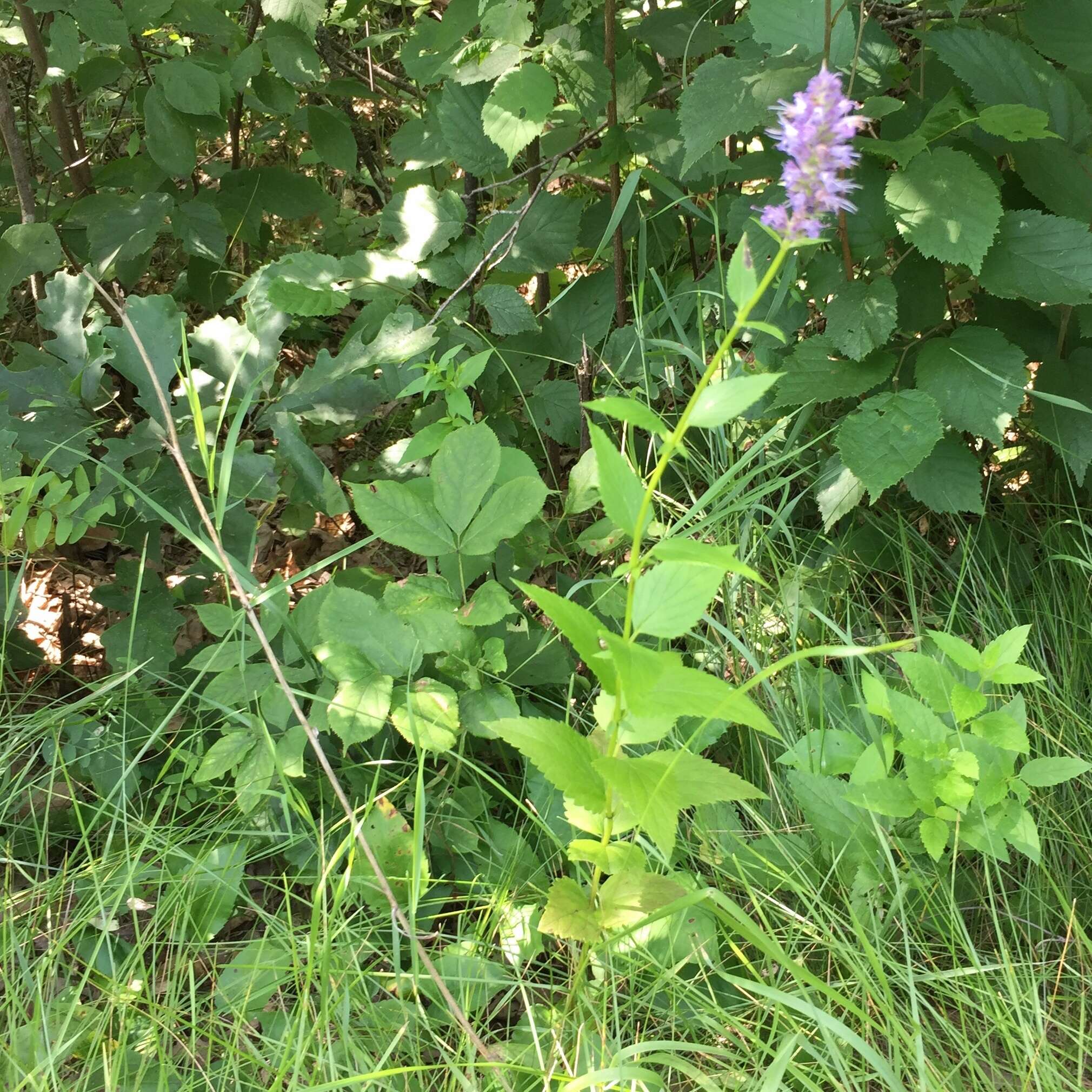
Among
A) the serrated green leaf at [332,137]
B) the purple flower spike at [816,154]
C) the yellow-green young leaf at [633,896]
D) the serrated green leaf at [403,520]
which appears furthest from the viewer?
the serrated green leaf at [332,137]

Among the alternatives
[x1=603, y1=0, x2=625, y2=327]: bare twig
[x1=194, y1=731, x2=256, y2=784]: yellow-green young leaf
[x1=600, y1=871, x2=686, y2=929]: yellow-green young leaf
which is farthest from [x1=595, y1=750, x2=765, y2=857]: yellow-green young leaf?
[x1=603, y1=0, x2=625, y2=327]: bare twig

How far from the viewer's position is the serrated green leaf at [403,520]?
146 centimetres

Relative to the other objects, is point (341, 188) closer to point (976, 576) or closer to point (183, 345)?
point (183, 345)

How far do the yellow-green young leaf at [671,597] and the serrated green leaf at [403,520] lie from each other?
594 mm

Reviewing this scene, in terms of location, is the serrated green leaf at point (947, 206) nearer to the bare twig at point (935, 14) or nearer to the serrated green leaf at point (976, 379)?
the serrated green leaf at point (976, 379)

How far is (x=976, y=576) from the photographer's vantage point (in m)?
1.83

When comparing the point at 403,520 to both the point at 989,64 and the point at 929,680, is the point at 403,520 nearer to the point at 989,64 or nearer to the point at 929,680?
the point at 929,680

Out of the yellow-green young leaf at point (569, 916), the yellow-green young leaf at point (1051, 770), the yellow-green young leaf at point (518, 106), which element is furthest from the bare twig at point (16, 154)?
the yellow-green young leaf at point (1051, 770)

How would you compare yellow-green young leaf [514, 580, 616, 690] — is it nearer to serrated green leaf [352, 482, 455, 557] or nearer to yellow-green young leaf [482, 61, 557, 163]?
serrated green leaf [352, 482, 455, 557]

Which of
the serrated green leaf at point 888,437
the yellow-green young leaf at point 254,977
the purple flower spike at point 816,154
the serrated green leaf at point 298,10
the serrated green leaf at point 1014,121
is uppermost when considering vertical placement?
the purple flower spike at point 816,154

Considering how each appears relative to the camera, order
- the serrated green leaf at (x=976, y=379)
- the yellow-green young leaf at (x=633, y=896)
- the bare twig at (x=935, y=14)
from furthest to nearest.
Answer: the bare twig at (x=935, y=14) → the serrated green leaf at (x=976, y=379) → the yellow-green young leaf at (x=633, y=896)

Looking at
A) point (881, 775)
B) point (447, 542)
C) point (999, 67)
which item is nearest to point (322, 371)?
point (447, 542)

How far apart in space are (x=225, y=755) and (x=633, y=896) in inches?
27.5

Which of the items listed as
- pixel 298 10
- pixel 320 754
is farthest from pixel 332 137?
pixel 320 754
